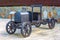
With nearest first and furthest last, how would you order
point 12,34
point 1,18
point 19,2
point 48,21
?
1. point 12,34
2. point 48,21
3. point 19,2
4. point 1,18

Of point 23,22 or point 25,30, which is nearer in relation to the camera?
point 25,30

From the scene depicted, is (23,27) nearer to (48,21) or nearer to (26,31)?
(26,31)

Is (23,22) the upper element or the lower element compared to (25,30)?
upper

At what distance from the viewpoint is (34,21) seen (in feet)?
15.6

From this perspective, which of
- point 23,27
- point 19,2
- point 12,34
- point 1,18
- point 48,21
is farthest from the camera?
point 1,18

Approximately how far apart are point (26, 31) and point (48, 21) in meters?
1.25

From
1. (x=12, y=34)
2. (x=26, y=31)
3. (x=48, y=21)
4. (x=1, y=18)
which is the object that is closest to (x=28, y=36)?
(x=26, y=31)

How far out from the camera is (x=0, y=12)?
7.99m

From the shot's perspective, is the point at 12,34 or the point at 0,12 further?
the point at 0,12

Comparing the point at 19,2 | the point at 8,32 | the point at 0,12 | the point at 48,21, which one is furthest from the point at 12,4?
the point at 8,32

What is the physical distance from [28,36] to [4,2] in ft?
11.3

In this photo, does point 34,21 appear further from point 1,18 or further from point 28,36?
point 1,18

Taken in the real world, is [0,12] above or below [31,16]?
below

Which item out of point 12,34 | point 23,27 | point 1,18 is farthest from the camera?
point 1,18
